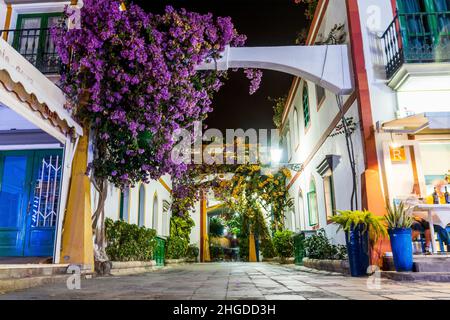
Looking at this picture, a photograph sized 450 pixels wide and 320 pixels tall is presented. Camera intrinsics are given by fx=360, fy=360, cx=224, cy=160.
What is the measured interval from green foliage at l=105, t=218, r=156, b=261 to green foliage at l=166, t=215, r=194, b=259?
505 centimetres

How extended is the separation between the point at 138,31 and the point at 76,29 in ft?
3.73

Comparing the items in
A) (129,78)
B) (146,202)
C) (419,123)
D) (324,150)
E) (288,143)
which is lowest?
(146,202)

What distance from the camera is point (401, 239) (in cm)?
524

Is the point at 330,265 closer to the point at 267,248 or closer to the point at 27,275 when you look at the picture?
the point at 27,275

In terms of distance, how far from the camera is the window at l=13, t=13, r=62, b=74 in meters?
8.27

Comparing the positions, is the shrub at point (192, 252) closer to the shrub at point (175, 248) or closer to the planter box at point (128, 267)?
the shrub at point (175, 248)

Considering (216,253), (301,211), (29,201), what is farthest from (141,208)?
(216,253)

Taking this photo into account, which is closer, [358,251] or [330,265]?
[358,251]

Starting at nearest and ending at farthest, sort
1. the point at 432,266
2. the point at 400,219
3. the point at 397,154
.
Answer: the point at 432,266
the point at 400,219
the point at 397,154

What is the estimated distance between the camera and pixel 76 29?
649 centimetres

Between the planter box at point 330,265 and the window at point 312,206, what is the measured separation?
6.72 ft

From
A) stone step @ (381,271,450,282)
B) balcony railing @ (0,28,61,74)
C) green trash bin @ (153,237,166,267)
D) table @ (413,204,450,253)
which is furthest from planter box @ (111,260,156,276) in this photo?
table @ (413,204,450,253)

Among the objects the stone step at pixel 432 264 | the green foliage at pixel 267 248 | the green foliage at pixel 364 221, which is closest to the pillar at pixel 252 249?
the green foliage at pixel 267 248

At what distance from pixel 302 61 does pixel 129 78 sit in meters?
3.62
